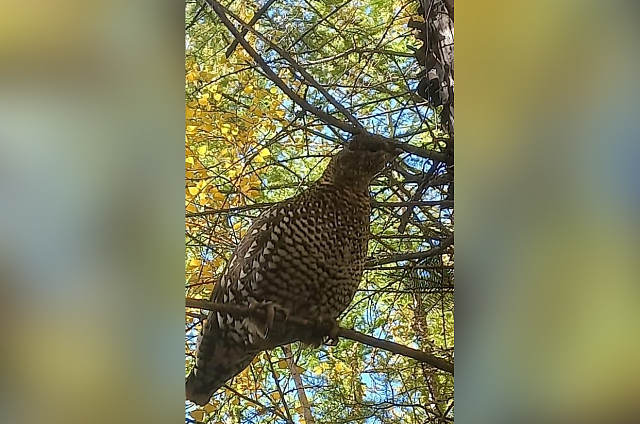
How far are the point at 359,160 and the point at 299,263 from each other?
211mm

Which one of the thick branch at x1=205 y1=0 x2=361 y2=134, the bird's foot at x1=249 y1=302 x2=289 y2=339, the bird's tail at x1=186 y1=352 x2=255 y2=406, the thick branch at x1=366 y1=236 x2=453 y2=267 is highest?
the thick branch at x1=205 y1=0 x2=361 y2=134

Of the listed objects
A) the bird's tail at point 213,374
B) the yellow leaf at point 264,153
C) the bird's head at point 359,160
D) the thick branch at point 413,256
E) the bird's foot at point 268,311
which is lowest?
the bird's tail at point 213,374

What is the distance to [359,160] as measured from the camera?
40.8 inches

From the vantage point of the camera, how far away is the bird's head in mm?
1032

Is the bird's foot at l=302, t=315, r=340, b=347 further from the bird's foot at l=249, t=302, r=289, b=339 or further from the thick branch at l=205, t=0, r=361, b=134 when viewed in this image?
Result: the thick branch at l=205, t=0, r=361, b=134

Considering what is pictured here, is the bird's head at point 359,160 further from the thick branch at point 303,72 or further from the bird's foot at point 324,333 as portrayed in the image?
Result: the bird's foot at point 324,333

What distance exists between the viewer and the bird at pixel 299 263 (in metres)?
1.03

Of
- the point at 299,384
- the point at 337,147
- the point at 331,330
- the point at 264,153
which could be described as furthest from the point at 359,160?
the point at 299,384

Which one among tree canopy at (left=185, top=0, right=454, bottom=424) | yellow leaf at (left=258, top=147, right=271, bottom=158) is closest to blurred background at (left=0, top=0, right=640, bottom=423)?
tree canopy at (left=185, top=0, right=454, bottom=424)

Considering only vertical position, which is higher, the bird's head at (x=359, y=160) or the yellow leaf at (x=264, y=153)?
the bird's head at (x=359, y=160)
